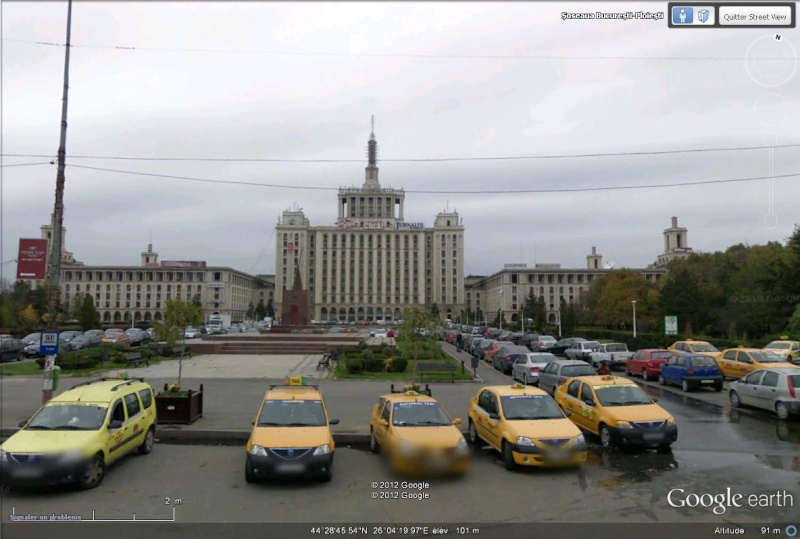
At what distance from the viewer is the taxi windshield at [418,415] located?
10102mm

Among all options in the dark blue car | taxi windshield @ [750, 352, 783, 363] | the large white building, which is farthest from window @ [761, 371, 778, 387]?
the large white building

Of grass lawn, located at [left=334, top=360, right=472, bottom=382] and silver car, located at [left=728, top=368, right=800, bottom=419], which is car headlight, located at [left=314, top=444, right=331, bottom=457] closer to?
silver car, located at [left=728, top=368, right=800, bottom=419]

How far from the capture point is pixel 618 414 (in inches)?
440

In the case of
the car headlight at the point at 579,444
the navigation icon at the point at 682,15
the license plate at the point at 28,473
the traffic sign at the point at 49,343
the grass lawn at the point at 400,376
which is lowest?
the grass lawn at the point at 400,376

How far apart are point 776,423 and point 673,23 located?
10.8 meters

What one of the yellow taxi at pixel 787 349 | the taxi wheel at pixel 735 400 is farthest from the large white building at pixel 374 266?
the taxi wheel at pixel 735 400

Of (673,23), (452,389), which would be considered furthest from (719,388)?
(673,23)

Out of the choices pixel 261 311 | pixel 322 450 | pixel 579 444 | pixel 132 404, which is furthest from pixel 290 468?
pixel 261 311

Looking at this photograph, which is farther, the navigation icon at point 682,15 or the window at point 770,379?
the window at point 770,379

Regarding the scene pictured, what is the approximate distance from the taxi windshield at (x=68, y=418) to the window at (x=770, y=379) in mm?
16213

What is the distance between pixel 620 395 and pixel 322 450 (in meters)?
6.88

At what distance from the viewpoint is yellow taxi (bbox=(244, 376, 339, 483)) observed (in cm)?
851

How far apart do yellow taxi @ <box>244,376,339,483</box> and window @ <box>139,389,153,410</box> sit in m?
2.83

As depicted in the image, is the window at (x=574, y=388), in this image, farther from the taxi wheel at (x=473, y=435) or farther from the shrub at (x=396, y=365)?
the shrub at (x=396, y=365)
